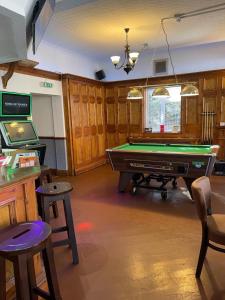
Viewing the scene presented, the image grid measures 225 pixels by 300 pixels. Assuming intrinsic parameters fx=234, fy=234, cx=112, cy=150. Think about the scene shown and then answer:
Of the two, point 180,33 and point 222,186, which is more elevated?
point 180,33

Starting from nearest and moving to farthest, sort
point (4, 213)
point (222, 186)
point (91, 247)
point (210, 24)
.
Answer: point (4, 213)
point (91, 247)
point (210, 24)
point (222, 186)

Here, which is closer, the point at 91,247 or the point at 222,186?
the point at 91,247

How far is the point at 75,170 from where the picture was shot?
598 cm

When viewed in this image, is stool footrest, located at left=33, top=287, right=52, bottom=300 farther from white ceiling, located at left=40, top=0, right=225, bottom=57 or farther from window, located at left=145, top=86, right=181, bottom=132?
window, located at left=145, top=86, right=181, bottom=132

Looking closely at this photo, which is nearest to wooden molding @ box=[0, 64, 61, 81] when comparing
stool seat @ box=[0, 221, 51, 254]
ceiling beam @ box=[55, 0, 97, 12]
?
ceiling beam @ box=[55, 0, 97, 12]

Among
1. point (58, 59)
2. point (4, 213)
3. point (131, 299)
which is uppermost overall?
point (58, 59)

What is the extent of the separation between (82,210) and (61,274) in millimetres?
1547

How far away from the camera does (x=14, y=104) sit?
13.4ft

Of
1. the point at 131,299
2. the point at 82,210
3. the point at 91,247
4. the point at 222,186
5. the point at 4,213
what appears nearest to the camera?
the point at 4,213

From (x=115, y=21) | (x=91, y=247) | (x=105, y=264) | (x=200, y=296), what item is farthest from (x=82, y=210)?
(x=115, y=21)

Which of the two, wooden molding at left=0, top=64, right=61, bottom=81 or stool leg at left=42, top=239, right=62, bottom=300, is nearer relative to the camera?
stool leg at left=42, top=239, right=62, bottom=300

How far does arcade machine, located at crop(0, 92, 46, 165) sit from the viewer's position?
3.87 meters

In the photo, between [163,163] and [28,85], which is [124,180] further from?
[28,85]

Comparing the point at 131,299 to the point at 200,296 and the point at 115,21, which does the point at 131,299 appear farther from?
the point at 115,21
